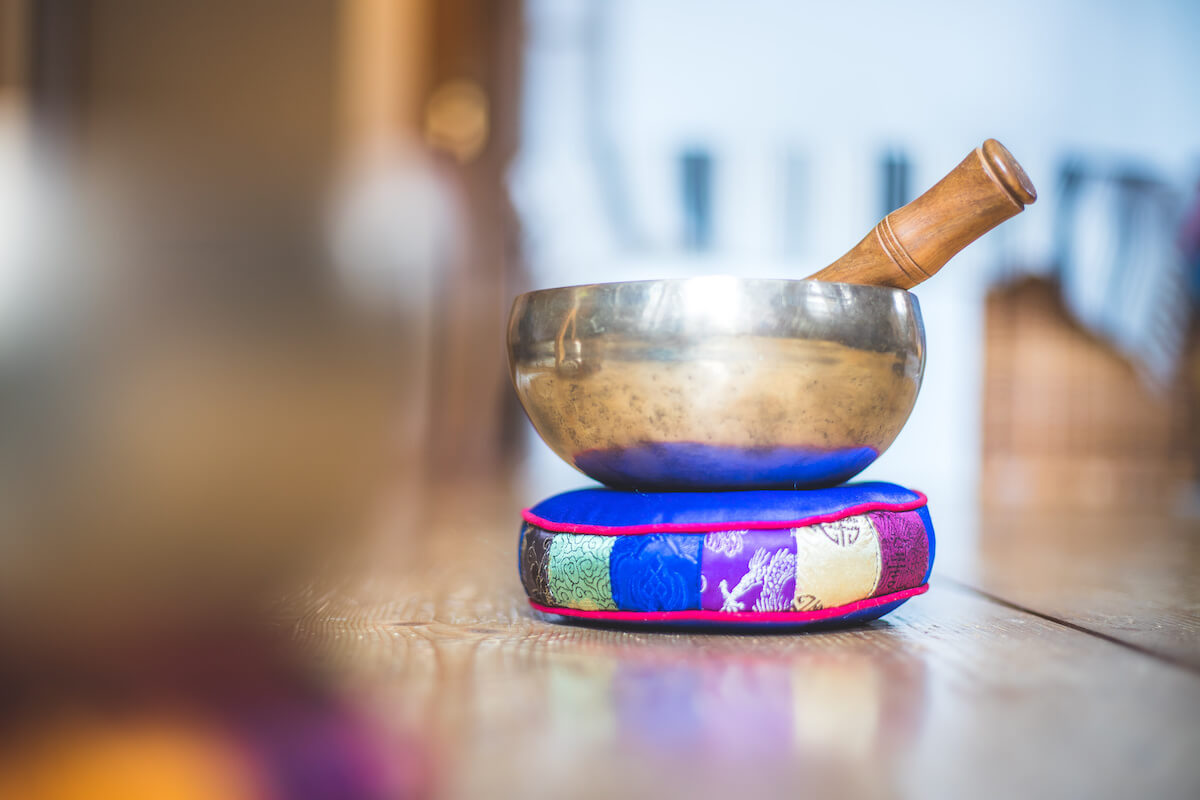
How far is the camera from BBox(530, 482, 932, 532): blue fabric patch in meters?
0.65

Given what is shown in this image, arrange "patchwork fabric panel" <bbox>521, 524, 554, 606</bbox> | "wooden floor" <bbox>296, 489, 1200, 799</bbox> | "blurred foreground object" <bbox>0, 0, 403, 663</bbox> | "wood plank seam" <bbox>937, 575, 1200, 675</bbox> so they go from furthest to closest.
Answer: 1. "blurred foreground object" <bbox>0, 0, 403, 663</bbox>
2. "patchwork fabric panel" <bbox>521, 524, 554, 606</bbox>
3. "wood plank seam" <bbox>937, 575, 1200, 675</bbox>
4. "wooden floor" <bbox>296, 489, 1200, 799</bbox>

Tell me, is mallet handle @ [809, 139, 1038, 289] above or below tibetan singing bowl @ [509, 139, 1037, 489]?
above

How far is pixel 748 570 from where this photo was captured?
645 mm

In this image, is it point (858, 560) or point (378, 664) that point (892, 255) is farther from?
point (378, 664)

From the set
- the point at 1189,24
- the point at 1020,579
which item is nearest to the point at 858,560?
the point at 1020,579

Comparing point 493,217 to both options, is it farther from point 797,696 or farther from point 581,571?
point 797,696

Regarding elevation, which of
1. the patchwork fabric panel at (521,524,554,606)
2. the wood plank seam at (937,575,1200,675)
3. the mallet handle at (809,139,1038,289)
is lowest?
the wood plank seam at (937,575,1200,675)

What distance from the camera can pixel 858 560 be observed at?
66 cm

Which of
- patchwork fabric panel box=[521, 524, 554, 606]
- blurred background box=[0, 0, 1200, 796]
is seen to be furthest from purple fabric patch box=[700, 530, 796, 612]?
blurred background box=[0, 0, 1200, 796]

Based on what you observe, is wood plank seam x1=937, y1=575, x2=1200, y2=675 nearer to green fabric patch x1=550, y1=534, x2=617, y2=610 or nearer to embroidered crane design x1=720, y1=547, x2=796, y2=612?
embroidered crane design x1=720, y1=547, x2=796, y2=612

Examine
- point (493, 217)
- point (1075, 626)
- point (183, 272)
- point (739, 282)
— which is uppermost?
point (493, 217)

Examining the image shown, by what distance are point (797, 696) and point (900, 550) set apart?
8.8 inches

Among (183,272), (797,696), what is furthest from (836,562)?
(183,272)

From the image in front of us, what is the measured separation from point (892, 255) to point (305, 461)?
2740 mm
